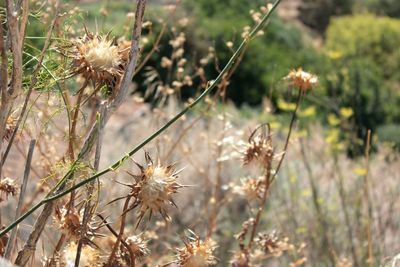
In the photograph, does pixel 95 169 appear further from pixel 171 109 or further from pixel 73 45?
pixel 171 109

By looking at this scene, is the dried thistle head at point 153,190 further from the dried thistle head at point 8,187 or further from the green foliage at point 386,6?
the green foliage at point 386,6

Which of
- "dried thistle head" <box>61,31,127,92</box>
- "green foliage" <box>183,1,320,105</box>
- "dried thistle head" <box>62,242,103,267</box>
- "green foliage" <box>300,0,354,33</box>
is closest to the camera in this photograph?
"dried thistle head" <box>61,31,127,92</box>

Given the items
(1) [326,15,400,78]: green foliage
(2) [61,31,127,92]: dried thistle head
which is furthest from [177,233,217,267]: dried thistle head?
(1) [326,15,400,78]: green foliage

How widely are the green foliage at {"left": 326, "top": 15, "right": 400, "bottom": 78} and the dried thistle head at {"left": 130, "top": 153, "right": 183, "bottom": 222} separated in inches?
473

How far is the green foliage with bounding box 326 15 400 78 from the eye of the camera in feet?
44.9

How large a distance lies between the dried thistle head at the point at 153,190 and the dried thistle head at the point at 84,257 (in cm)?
21

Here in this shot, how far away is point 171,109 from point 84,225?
4092mm

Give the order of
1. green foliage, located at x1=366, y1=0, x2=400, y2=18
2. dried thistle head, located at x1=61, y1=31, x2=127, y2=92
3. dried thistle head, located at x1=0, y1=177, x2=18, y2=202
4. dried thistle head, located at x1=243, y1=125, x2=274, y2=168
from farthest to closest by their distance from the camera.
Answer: green foliage, located at x1=366, y1=0, x2=400, y2=18 → dried thistle head, located at x1=243, y1=125, x2=274, y2=168 → dried thistle head, located at x1=0, y1=177, x2=18, y2=202 → dried thistle head, located at x1=61, y1=31, x2=127, y2=92

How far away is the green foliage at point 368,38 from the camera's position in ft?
44.9

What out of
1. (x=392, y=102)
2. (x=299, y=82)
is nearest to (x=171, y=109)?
(x=299, y=82)

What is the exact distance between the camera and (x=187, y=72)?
27.7 ft

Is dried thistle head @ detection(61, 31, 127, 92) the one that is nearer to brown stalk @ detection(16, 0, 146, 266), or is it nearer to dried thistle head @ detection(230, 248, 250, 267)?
brown stalk @ detection(16, 0, 146, 266)

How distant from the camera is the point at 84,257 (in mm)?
1388

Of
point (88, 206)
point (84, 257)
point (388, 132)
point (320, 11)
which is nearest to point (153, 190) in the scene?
point (88, 206)
